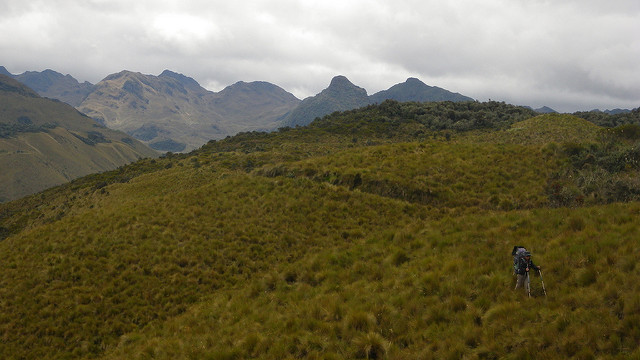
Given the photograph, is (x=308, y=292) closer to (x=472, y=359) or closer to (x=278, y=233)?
(x=472, y=359)

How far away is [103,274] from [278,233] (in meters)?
9.11

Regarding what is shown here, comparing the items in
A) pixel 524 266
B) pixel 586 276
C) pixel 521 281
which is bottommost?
pixel 521 281

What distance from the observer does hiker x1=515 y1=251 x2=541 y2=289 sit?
7.77 metres

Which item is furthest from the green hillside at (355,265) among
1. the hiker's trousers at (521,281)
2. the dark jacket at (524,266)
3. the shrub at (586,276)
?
the dark jacket at (524,266)

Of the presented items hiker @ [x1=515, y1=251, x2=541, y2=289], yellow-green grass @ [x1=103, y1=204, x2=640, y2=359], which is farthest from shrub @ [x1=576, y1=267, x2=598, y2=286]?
hiker @ [x1=515, y1=251, x2=541, y2=289]

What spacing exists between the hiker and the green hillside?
34 cm

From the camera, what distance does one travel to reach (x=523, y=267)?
308 inches

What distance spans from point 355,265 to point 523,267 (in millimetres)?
6142

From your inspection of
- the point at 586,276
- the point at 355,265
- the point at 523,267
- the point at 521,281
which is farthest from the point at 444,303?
the point at 355,265

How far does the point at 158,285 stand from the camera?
15031mm

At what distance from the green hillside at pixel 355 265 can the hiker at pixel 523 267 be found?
1.13 ft

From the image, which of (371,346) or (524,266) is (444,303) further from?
(371,346)

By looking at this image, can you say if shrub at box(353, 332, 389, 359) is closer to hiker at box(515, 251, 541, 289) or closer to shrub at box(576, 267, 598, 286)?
hiker at box(515, 251, 541, 289)

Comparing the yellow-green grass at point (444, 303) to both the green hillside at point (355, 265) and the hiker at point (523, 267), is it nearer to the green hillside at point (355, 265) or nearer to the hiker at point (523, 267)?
the green hillside at point (355, 265)
